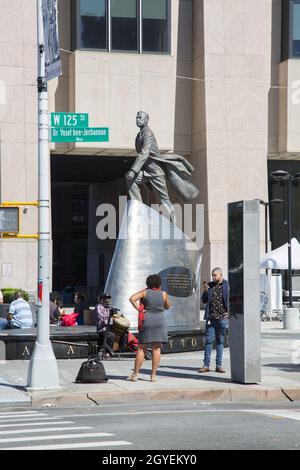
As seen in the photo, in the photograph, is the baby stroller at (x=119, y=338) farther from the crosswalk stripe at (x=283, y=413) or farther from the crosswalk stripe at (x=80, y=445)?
the crosswalk stripe at (x=80, y=445)

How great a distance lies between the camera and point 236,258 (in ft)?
49.4

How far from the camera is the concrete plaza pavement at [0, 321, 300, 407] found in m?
13.6

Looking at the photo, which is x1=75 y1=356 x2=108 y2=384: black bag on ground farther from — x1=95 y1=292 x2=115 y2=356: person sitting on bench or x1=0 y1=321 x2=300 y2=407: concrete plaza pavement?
x1=95 y1=292 x2=115 y2=356: person sitting on bench

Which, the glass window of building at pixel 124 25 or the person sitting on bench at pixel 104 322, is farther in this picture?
the glass window of building at pixel 124 25

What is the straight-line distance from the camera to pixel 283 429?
10.3 metres

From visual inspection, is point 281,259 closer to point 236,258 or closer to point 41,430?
point 236,258

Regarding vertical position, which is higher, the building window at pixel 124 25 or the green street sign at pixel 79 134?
the building window at pixel 124 25

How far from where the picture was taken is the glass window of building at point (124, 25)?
123 feet

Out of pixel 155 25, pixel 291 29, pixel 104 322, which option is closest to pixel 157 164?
pixel 104 322

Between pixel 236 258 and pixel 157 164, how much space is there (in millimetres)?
8639

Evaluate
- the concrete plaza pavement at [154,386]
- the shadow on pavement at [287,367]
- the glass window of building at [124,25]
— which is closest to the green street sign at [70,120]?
the concrete plaza pavement at [154,386]

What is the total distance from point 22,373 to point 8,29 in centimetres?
2199

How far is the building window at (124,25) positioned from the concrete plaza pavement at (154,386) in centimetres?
2166
